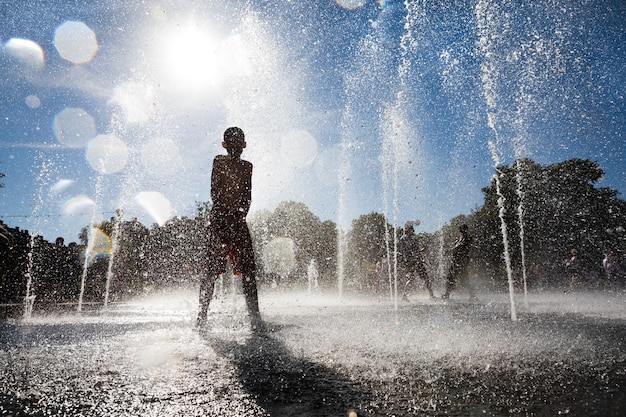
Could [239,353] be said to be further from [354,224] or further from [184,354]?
[354,224]

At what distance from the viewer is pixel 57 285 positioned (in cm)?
1252

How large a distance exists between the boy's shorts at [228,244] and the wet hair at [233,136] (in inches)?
35.7

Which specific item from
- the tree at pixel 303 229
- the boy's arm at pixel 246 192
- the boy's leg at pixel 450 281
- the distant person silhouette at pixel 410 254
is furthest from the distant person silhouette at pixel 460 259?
the tree at pixel 303 229

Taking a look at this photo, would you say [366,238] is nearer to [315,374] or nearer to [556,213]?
[556,213]

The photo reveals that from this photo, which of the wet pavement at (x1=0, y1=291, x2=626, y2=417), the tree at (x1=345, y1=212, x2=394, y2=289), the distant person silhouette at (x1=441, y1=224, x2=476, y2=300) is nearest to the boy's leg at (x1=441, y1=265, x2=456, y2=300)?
the distant person silhouette at (x1=441, y1=224, x2=476, y2=300)

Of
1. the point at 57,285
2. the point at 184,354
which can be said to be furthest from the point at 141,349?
the point at 57,285

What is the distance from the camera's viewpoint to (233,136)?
4.86 metres

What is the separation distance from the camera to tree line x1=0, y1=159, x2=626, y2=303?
12600 mm

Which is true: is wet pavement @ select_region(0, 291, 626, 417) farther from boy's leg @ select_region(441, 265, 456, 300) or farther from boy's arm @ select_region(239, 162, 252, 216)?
boy's leg @ select_region(441, 265, 456, 300)

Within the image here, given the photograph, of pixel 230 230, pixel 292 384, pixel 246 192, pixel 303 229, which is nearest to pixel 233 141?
pixel 246 192

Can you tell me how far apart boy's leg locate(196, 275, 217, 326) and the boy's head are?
1.59m

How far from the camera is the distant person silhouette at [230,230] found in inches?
180

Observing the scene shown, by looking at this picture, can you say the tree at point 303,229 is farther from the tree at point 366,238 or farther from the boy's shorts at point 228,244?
the boy's shorts at point 228,244

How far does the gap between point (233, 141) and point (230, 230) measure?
1133mm
